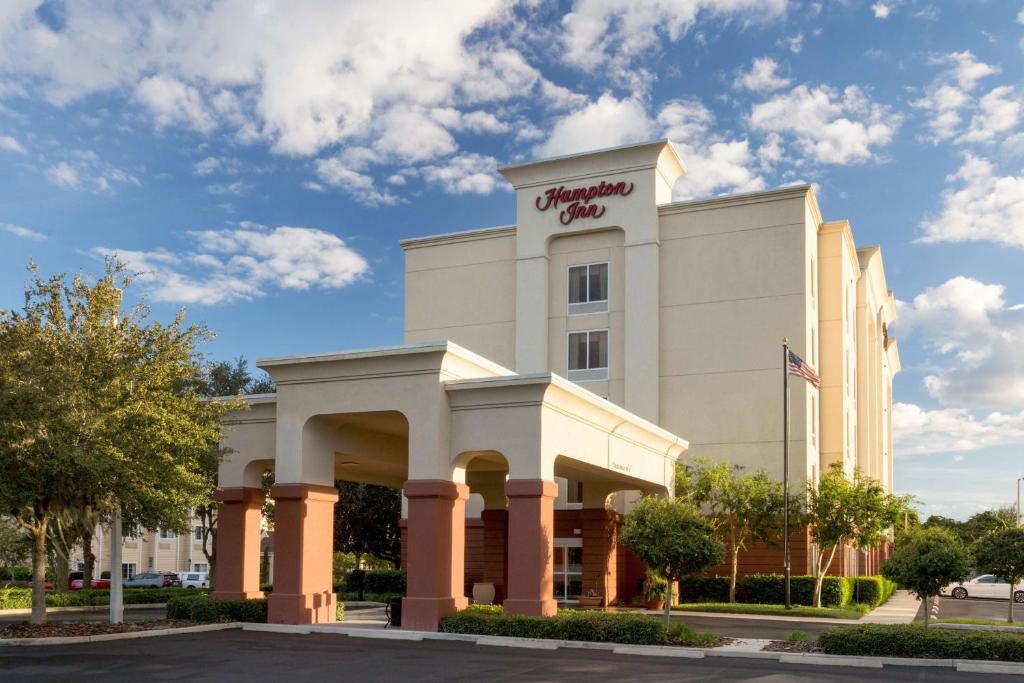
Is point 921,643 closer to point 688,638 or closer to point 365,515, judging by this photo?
point 688,638

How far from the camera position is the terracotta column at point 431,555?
83.8 feet

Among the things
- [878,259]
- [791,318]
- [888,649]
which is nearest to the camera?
[888,649]

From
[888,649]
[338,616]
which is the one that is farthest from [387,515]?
[888,649]

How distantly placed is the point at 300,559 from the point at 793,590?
1951 cm

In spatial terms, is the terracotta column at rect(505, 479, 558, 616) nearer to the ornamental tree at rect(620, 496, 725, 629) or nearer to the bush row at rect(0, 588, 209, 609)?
the ornamental tree at rect(620, 496, 725, 629)

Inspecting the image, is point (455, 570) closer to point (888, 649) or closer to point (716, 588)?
point (888, 649)

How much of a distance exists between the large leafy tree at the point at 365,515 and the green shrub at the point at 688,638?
32807 mm

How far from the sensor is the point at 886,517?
125 ft

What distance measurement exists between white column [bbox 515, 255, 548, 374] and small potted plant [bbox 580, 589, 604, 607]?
11304 mm

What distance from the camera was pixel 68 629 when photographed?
25391 mm

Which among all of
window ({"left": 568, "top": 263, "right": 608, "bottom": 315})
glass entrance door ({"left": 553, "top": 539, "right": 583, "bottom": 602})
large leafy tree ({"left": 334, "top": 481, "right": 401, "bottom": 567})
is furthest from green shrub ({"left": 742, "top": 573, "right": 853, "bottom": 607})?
large leafy tree ({"left": 334, "top": 481, "right": 401, "bottom": 567})

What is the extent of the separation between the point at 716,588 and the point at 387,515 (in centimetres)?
2147

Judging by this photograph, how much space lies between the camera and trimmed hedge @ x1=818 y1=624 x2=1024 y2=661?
67.0ft

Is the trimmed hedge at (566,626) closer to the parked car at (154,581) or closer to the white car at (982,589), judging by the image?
the white car at (982,589)
